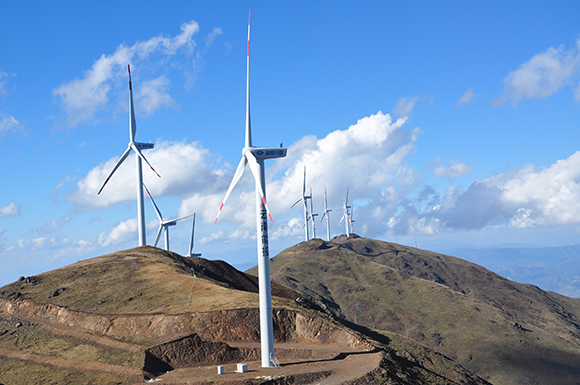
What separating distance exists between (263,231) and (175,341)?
21492 mm

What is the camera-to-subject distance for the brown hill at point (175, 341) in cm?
6206

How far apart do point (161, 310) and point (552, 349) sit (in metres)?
167

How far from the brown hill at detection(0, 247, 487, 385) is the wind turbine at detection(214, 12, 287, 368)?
3547 millimetres

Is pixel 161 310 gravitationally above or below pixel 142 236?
below

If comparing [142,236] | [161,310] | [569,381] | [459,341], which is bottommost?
[569,381]

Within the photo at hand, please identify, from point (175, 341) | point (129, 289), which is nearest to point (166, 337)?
point (175, 341)

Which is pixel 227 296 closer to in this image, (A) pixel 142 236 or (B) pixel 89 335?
(B) pixel 89 335

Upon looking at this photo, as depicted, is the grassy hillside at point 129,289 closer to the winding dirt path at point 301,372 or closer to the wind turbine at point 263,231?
the winding dirt path at point 301,372

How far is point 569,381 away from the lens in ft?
532

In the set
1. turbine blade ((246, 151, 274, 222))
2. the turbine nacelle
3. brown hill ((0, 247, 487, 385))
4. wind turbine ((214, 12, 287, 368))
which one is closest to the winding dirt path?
brown hill ((0, 247, 487, 385))

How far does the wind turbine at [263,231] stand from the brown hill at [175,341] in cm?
355

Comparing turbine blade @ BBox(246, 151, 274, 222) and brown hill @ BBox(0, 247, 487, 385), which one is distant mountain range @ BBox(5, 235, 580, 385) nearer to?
brown hill @ BBox(0, 247, 487, 385)

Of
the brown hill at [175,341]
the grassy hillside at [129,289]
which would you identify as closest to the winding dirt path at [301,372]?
the brown hill at [175,341]

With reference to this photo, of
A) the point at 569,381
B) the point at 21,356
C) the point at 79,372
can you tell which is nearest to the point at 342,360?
the point at 79,372
